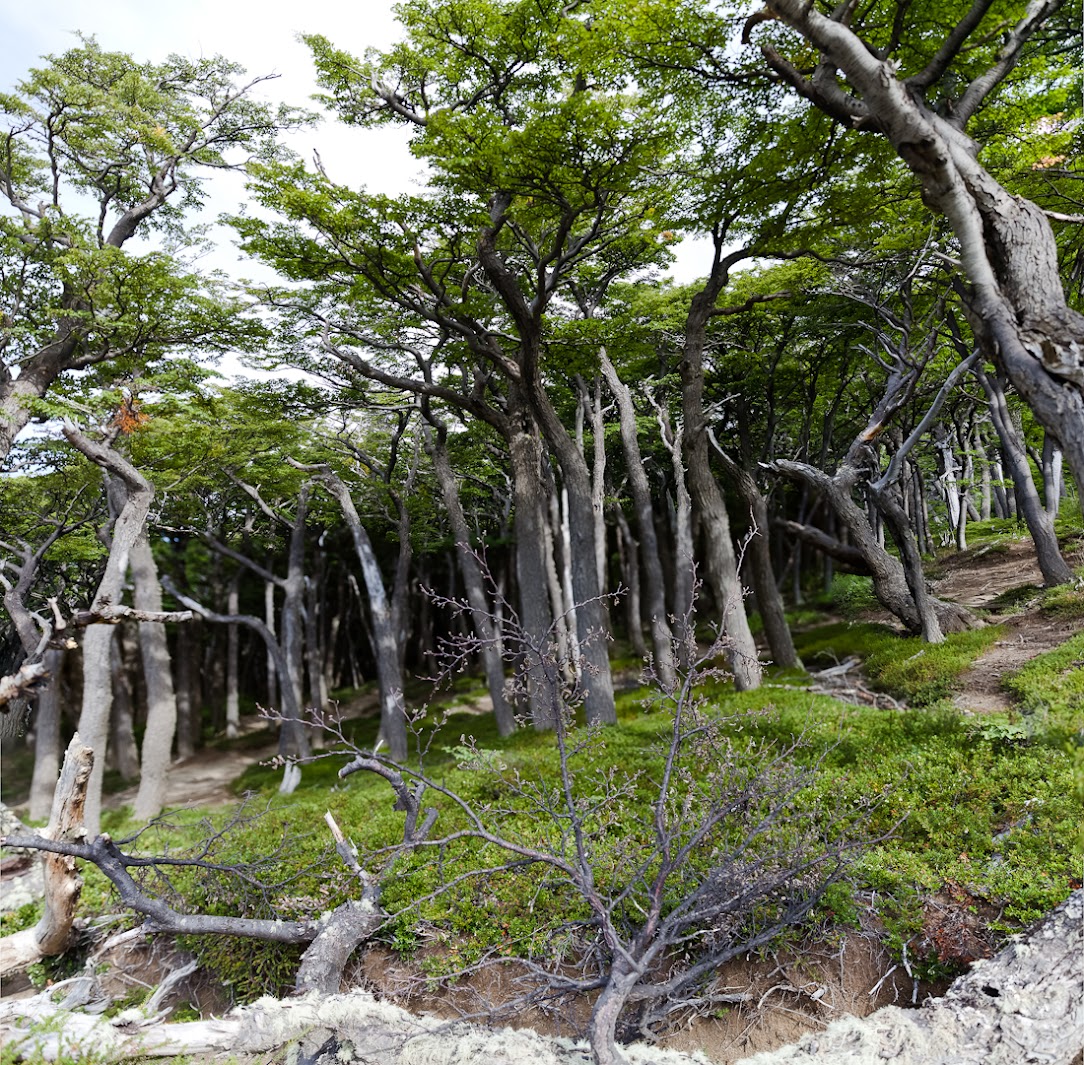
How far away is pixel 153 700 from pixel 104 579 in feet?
20.0

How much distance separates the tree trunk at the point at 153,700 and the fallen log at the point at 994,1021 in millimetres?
13435

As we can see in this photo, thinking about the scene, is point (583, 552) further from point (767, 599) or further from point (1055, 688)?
point (1055, 688)

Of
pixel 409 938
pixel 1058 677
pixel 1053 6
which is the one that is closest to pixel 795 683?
pixel 1058 677

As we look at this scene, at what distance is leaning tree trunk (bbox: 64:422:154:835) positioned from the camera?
912cm

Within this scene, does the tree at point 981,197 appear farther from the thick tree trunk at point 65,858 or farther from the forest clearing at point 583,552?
the thick tree trunk at point 65,858

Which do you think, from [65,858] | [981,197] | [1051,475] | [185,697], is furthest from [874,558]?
[185,697]

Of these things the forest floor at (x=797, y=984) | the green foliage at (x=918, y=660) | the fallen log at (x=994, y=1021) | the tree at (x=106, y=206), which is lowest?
the forest floor at (x=797, y=984)

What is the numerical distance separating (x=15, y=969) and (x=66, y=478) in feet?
35.3

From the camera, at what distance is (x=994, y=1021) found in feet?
11.7

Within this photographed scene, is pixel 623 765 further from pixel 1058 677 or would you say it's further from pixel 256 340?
pixel 256 340

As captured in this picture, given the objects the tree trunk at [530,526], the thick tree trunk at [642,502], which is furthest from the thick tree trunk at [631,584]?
the tree trunk at [530,526]

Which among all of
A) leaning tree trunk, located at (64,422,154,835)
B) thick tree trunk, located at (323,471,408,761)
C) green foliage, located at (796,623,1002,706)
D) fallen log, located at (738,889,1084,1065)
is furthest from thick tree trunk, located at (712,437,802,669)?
leaning tree trunk, located at (64,422,154,835)

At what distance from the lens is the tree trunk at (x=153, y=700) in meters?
13.7

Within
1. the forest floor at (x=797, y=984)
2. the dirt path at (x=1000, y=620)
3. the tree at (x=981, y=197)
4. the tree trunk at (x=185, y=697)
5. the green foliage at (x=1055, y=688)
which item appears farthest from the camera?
the tree trunk at (x=185, y=697)
